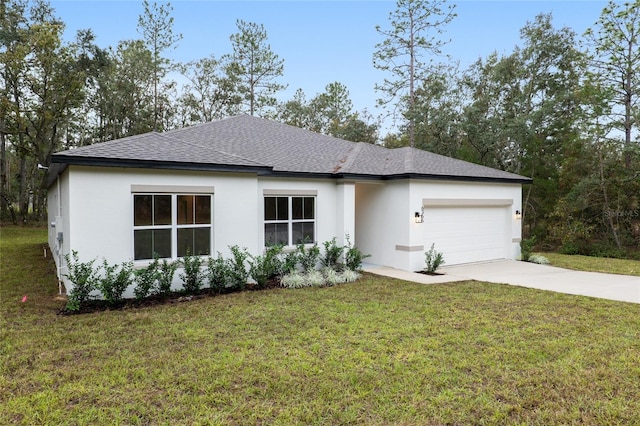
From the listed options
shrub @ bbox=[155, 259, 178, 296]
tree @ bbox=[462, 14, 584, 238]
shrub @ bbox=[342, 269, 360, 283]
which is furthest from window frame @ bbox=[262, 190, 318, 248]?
tree @ bbox=[462, 14, 584, 238]

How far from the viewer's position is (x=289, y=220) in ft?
35.4

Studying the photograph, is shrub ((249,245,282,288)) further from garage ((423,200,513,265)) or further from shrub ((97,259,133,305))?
garage ((423,200,513,265))

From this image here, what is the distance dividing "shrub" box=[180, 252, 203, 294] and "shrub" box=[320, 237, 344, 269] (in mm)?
3780

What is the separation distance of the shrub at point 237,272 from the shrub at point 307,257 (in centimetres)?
190

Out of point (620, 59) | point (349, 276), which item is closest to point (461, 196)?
point (349, 276)

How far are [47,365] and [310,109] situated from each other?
102 feet

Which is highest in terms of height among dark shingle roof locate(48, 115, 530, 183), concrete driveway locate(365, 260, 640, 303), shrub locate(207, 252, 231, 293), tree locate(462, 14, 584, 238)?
tree locate(462, 14, 584, 238)

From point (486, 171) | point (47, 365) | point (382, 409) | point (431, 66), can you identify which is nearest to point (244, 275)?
point (47, 365)

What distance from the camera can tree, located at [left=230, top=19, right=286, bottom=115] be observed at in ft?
90.0

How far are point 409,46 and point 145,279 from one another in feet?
68.8

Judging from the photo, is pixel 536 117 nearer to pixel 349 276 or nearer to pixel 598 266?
pixel 598 266

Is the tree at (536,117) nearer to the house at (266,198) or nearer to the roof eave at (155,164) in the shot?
the house at (266,198)

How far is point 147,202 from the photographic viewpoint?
8.15m

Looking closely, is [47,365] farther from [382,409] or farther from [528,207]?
[528,207]
